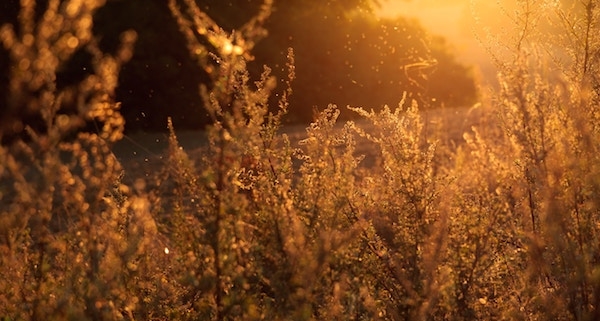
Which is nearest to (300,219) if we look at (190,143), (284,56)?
(190,143)

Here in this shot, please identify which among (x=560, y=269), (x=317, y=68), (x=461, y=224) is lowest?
(x=317, y=68)

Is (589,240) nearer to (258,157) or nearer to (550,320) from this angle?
(550,320)

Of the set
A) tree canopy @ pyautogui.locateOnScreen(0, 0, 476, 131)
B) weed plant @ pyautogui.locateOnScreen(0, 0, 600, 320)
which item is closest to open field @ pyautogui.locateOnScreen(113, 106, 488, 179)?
tree canopy @ pyautogui.locateOnScreen(0, 0, 476, 131)

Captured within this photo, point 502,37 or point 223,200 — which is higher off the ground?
point 502,37

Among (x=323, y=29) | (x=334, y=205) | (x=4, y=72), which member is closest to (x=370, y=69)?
(x=323, y=29)

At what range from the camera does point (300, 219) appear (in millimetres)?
3850

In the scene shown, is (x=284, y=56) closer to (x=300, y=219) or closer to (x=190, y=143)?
(x=190, y=143)

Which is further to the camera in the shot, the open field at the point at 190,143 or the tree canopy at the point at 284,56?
the tree canopy at the point at 284,56

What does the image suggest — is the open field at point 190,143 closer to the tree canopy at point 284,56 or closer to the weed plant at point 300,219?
the tree canopy at point 284,56

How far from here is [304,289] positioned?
3.21 meters

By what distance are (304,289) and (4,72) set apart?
11.5m

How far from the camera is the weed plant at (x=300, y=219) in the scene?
3.24 metres

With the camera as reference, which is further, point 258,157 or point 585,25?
point 585,25

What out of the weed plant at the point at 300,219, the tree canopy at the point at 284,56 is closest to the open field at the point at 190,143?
the tree canopy at the point at 284,56
